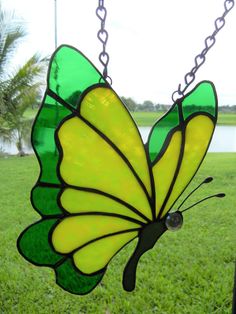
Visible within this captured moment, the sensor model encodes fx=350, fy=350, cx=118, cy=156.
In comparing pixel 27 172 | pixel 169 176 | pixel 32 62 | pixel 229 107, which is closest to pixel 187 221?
pixel 229 107

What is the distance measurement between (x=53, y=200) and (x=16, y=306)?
2.50 ft

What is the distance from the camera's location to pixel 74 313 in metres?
1.26

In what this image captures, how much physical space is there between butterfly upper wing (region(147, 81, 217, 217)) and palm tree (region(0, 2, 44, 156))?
2.38 metres

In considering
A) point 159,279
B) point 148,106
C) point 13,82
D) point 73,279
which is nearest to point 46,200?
point 73,279

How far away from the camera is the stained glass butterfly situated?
736 millimetres

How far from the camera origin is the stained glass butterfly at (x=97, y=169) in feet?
2.41

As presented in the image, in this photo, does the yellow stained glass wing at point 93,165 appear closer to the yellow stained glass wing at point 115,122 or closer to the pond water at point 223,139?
the yellow stained glass wing at point 115,122

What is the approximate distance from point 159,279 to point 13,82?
2753 millimetres

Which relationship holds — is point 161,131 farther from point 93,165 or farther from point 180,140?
point 93,165

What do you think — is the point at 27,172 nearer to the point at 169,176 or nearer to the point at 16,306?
the point at 16,306

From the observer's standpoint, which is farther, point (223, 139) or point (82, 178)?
point (223, 139)

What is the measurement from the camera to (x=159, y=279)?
1.43 m

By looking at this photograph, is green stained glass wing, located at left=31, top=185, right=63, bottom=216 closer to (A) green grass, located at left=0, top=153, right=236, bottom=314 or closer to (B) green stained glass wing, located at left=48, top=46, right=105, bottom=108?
(B) green stained glass wing, located at left=48, top=46, right=105, bottom=108

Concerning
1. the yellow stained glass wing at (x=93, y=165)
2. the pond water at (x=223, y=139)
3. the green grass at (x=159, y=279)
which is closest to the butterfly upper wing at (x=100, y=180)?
the yellow stained glass wing at (x=93, y=165)
